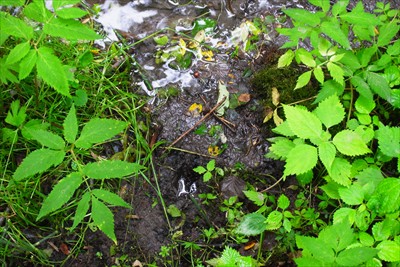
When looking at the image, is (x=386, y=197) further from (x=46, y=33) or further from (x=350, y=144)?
(x=46, y=33)

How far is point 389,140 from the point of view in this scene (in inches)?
83.7

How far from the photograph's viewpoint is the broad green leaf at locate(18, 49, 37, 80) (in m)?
1.74

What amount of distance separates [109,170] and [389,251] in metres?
1.46

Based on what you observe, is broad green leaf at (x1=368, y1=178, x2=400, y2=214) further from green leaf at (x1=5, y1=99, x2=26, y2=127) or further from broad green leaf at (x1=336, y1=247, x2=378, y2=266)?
green leaf at (x1=5, y1=99, x2=26, y2=127)

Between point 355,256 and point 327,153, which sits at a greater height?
point 327,153

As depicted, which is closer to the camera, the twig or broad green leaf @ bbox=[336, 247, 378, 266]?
broad green leaf @ bbox=[336, 247, 378, 266]

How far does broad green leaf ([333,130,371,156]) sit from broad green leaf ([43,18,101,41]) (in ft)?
4.45

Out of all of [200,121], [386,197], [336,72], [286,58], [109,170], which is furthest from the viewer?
[200,121]

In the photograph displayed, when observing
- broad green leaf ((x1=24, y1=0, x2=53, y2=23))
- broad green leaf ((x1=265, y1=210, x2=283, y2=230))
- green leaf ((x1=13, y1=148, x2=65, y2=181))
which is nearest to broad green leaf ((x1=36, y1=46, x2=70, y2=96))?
broad green leaf ((x1=24, y1=0, x2=53, y2=23))

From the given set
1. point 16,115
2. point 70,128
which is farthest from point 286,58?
point 16,115

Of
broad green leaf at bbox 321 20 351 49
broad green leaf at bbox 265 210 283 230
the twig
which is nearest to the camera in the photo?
broad green leaf at bbox 321 20 351 49

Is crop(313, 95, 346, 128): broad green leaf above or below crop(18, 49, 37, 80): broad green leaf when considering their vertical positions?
below

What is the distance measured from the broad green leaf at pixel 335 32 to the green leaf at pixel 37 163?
1.54 meters

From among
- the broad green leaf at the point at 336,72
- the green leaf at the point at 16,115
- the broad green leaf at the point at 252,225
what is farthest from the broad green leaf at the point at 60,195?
the broad green leaf at the point at 336,72
